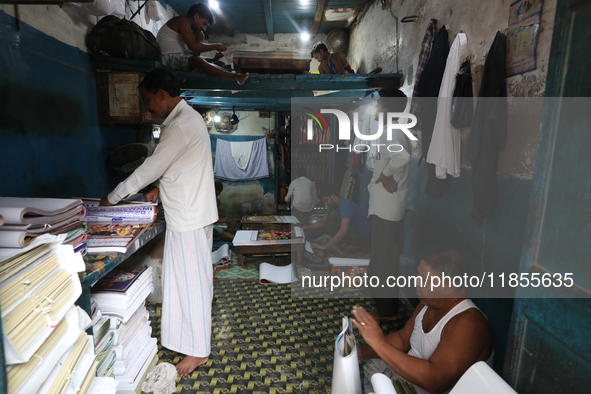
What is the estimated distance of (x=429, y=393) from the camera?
5.35 feet

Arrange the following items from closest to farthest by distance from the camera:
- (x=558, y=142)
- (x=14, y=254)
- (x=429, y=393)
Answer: (x=14, y=254)
(x=558, y=142)
(x=429, y=393)

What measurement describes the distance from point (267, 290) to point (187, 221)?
6.02 feet

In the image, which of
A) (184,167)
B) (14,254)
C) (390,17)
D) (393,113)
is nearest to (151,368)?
(184,167)

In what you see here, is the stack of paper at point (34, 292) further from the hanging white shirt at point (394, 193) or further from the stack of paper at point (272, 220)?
the stack of paper at point (272, 220)

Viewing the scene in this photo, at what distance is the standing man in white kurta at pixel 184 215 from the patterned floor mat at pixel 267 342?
0.23 meters

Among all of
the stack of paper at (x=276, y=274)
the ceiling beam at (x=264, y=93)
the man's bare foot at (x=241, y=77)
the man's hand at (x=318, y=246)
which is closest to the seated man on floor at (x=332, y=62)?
the ceiling beam at (x=264, y=93)

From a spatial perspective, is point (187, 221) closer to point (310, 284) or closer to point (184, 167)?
point (184, 167)

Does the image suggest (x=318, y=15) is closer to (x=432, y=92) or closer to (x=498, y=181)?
(x=432, y=92)

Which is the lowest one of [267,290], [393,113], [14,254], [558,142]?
[267,290]

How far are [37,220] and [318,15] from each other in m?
5.89

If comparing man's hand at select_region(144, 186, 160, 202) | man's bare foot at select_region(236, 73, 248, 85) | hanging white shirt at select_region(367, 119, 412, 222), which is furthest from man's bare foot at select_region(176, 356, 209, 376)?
man's bare foot at select_region(236, 73, 248, 85)

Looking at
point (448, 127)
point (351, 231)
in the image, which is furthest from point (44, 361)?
point (351, 231)

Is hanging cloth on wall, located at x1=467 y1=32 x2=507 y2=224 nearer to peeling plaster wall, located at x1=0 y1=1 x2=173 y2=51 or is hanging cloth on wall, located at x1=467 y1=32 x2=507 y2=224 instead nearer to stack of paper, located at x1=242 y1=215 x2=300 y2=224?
peeling plaster wall, located at x1=0 y1=1 x2=173 y2=51

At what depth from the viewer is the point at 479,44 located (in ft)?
7.88
